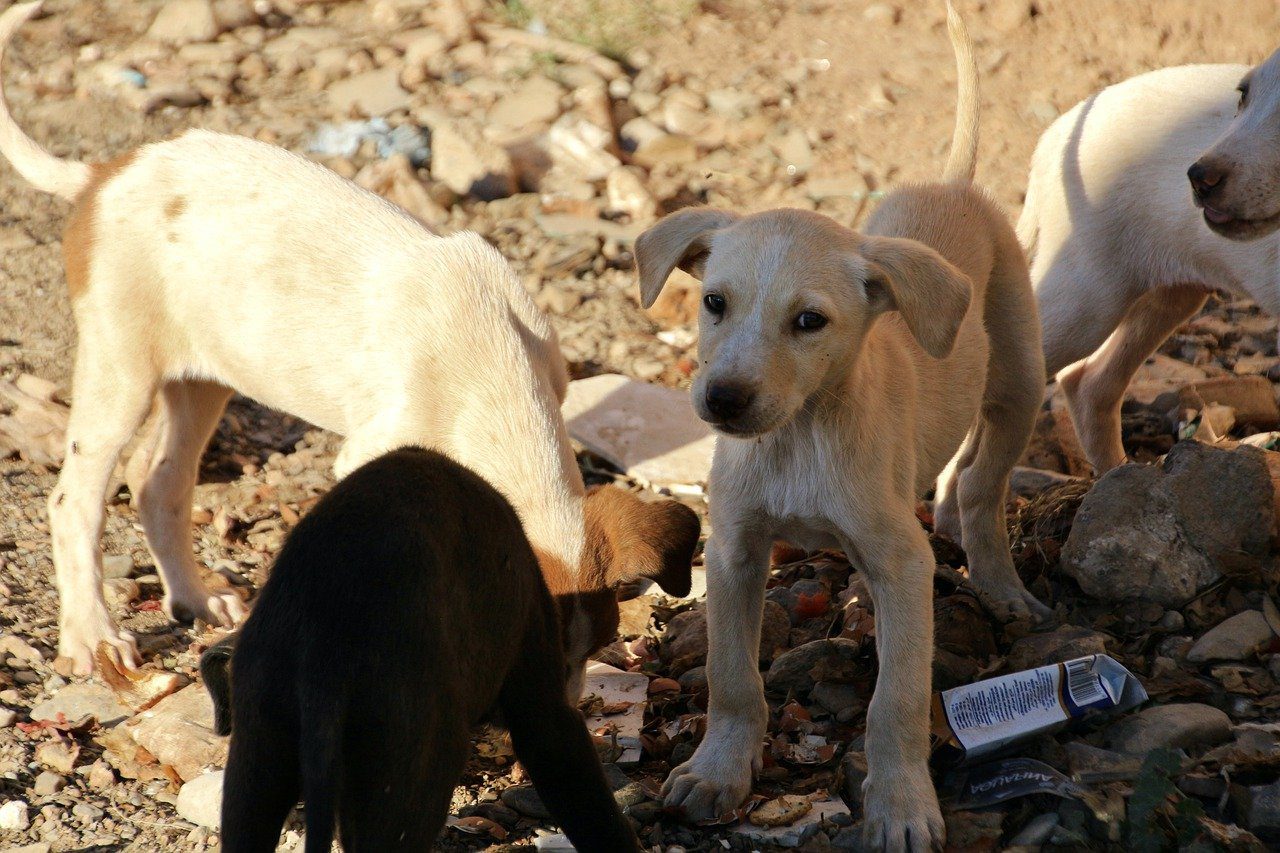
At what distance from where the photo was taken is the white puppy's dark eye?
125 inches

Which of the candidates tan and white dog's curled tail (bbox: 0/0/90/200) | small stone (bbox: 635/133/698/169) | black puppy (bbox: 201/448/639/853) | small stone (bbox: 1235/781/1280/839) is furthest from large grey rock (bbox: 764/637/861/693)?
small stone (bbox: 635/133/698/169)

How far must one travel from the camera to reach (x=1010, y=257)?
449cm

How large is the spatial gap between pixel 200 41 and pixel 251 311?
5428 mm

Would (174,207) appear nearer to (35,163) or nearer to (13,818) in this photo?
(35,163)

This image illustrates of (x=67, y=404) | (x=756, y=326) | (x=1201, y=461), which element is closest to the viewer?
(x=756, y=326)

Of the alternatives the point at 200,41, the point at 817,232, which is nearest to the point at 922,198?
the point at 817,232

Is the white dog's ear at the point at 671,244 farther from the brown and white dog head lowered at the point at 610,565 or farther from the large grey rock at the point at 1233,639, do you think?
the large grey rock at the point at 1233,639

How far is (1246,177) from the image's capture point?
447 centimetres

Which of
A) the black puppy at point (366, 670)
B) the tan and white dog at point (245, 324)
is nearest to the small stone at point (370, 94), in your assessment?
the tan and white dog at point (245, 324)

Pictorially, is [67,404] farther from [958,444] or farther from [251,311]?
[958,444]

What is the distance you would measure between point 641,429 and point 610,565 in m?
2.38

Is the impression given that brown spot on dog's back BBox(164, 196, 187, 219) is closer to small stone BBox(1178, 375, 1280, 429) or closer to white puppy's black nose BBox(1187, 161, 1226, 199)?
white puppy's black nose BBox(1187, 161, 1226, 199)

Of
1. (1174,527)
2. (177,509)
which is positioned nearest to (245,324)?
(177,509)

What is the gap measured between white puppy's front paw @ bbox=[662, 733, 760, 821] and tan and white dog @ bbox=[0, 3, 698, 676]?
3.85 feet
